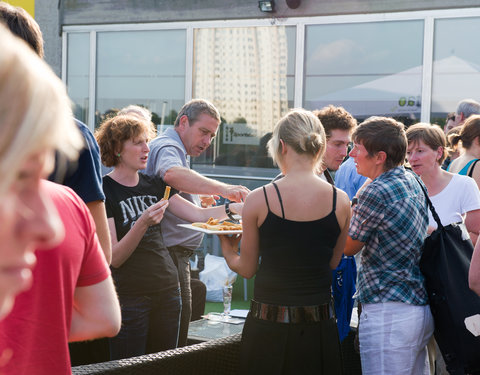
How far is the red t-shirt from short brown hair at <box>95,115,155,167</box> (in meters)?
1.85

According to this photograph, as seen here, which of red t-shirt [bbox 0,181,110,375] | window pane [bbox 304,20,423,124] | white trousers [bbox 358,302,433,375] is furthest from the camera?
window pane [bbox 304,20,423,124]

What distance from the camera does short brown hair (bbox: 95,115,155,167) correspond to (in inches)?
122

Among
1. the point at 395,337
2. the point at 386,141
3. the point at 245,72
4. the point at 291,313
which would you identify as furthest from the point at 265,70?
the point at 291,313

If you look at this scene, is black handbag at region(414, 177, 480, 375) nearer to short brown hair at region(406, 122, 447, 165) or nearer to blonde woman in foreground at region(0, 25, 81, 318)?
short brown hair at region(406, 122, 447, 165)

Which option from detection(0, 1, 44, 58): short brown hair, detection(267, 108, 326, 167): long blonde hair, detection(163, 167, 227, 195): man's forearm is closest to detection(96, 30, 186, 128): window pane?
detection(163, 167, 227, 195): man's forearm

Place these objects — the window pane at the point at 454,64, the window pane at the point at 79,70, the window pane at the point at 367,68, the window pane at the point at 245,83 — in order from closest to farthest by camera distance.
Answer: the window pane at the point at 454,64, the window pane at the point at 367,68, the window pane at the point at 245,83, the window pane at the point at 79,70

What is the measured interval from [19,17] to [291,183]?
1294 millimetres

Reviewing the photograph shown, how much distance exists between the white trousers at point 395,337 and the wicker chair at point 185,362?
0.60m

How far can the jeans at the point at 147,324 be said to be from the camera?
295cm

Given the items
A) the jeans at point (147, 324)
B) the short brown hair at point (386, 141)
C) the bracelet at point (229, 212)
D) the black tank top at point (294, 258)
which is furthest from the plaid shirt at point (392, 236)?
the jeans at point (147, 324)

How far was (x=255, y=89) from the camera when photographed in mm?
7898

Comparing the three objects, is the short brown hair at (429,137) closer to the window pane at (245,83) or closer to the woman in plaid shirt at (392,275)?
the woman in plaid shirt at (392,275)

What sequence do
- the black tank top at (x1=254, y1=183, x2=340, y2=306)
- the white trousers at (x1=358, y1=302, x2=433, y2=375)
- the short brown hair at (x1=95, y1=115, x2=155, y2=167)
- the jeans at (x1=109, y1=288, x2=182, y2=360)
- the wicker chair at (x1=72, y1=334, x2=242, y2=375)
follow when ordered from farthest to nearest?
the short brown hair at (x1=95, y1=115, x2=155, y2=167) < the jeans at (x1=109, y1=288, x2=182, y2=360) < the white trousers at (x1=358, y1=302, x2=433, y2=375) < the black tank top at (x1=254, y1=183, x2=340, y2=306) < the wicker chair at (x1=72, y1=334, x2=242, y2=375)

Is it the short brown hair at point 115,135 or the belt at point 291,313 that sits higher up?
the short brown hair at point 115,135
